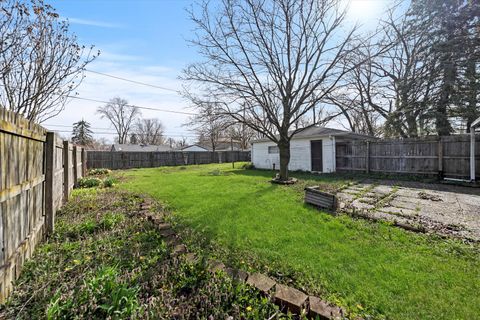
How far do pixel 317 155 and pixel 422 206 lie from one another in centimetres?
766

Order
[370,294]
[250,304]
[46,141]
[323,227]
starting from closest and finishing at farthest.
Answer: [250,304]
[370,294]
[46,141]
[323,227]

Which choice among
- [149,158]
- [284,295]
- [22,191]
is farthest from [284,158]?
[149,158]

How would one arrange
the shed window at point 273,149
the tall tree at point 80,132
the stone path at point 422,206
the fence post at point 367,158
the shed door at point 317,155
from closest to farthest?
the stone path at point 422,206
the fence post at point 367,158
the shed door at point 317,155
the shed window at point 273,149
the tall tree at point 80,132

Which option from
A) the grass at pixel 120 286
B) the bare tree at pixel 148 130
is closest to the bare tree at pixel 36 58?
the grass at pixel 120 286

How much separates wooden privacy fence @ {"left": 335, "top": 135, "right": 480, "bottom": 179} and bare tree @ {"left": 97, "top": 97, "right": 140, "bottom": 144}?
36921mm

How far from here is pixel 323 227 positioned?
158 inches

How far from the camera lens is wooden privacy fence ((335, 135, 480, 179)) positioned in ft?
27.4

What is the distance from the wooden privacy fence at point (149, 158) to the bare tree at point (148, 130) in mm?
25067

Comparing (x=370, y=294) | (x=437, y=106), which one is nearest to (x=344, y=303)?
(x=370, y=294)

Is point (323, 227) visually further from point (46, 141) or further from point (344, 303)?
point (46, 141)

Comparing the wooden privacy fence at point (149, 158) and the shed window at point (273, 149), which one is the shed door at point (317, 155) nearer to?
the shed window at point (273, 149)

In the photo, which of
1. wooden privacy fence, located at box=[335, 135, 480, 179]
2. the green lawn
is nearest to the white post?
wooden privacy fence, located at box=[335, 135, 480, 179]

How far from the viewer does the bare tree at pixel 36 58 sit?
519 cm

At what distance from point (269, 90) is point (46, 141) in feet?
24.3
